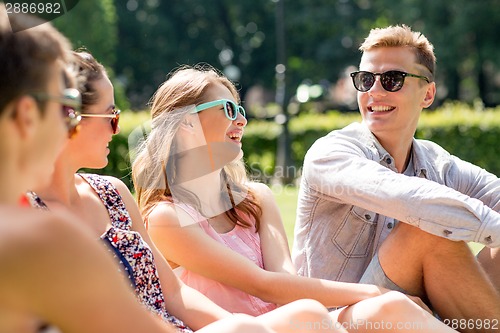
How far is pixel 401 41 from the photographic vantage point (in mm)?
4492

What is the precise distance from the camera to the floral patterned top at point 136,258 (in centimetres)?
310

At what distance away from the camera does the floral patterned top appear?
310cm

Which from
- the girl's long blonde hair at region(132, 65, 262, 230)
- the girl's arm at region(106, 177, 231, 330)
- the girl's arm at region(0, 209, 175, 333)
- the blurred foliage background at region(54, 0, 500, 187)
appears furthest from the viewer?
the blurred foliage background at region(54, 0, 500, 187)

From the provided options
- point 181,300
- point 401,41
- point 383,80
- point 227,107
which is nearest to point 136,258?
point 181,300

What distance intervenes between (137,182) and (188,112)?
1.38 ft

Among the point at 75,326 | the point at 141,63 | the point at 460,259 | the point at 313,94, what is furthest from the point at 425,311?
the point at 141,63

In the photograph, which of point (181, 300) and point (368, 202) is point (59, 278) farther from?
point (368, 202)

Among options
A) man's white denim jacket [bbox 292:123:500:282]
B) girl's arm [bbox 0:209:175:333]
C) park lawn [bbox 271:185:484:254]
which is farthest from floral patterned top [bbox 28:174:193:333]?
park lawn [bbox 271:185:484:254]

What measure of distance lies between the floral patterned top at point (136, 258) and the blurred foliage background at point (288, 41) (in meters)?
19.2

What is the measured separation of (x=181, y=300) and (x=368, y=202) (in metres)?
1.07

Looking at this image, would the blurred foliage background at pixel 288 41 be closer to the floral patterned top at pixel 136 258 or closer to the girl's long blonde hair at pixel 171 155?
the girl's long blonde hair at pixel 171 155

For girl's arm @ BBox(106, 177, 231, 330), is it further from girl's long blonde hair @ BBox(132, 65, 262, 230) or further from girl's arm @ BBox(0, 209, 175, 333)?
girl's arm @ BBox(0, 209, 175, 333)

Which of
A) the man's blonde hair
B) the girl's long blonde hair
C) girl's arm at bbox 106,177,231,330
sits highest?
the man's blonde hair

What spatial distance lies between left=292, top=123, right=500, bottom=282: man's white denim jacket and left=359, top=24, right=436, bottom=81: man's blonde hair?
18.9 inches
